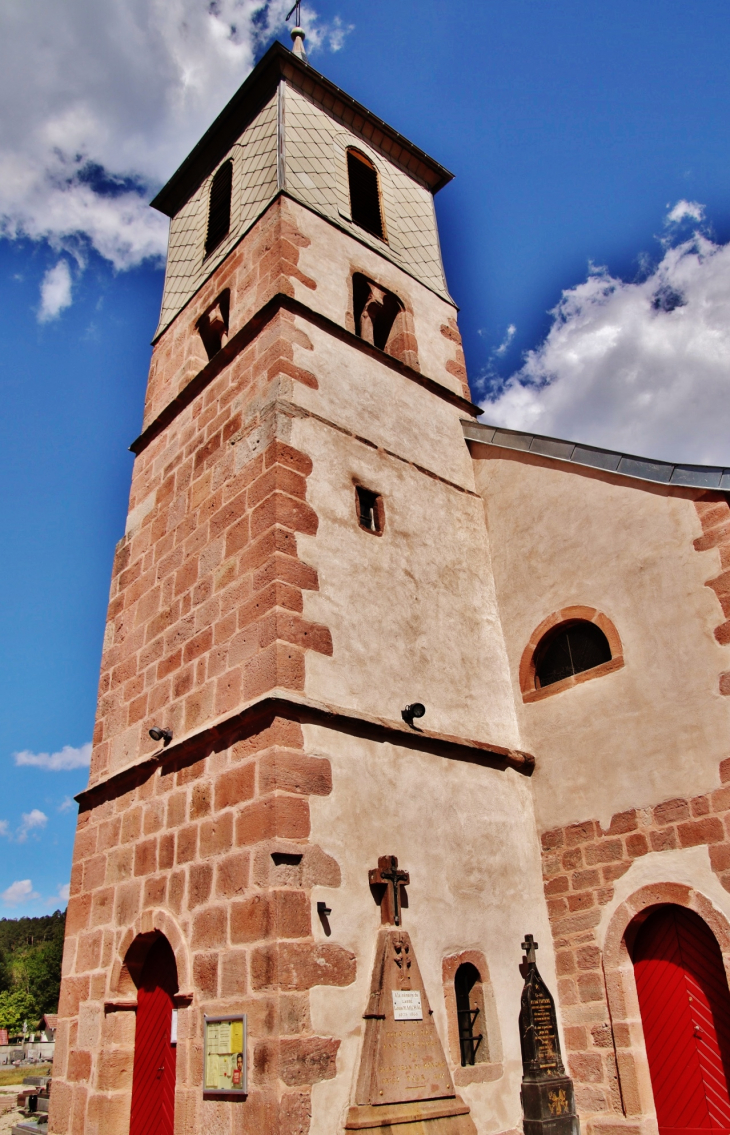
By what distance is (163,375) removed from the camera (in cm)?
1056

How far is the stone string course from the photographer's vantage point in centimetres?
618

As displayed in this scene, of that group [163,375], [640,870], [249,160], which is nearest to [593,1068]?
[640,870]

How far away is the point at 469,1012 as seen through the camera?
6234 mm

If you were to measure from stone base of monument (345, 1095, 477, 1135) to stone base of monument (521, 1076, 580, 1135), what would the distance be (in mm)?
683

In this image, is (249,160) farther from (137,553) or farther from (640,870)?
(640,870)

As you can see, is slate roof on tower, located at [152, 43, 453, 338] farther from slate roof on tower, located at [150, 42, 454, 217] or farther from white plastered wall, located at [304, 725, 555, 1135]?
white plastered wall, located at [304, 725, 555, 1135]

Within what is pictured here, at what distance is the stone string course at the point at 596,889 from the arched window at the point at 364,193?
312 inches

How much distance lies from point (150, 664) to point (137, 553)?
1.63 metres

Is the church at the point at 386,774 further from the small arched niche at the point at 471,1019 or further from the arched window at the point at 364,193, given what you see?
the arched window at the point at 364,193

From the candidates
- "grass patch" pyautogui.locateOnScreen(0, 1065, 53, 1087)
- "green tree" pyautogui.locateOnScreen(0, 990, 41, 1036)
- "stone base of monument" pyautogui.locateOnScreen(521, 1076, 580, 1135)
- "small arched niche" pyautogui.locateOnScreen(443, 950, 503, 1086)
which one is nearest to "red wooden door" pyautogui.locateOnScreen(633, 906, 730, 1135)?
"stone base of monument" pyautogui.locateOnScreen(521, 1076, 580, 1135)

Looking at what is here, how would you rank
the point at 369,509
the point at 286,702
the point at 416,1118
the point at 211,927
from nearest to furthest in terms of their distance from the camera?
1. the point at 416,1118
2. the point at 211,927
3. the point at 286,702
4. the point at 369,509

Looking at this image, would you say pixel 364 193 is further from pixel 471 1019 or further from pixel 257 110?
pixel 471 1019

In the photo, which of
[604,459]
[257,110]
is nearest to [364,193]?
[257,110]

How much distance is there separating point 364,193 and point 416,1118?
10882 millimetres
